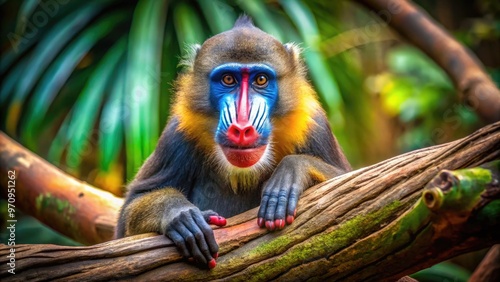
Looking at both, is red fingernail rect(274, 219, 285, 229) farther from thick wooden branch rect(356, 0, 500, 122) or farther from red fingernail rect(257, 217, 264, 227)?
thick wooden branch rect(356, 0, 500, 122)

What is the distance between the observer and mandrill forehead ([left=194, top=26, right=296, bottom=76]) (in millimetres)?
3938

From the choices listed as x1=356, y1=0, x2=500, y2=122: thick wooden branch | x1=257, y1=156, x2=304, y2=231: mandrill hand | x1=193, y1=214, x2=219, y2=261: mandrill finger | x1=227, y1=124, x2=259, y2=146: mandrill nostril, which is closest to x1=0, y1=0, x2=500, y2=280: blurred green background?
x1=356, y1=0, x2=500, y2=122: thick wooden branch

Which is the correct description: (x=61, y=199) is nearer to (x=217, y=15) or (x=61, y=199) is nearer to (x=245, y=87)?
(x=245, y=87)

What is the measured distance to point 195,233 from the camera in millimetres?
3293

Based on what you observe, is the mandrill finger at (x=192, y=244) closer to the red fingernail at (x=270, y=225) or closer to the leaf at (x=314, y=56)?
the red fingernail at (x=270, y=225)

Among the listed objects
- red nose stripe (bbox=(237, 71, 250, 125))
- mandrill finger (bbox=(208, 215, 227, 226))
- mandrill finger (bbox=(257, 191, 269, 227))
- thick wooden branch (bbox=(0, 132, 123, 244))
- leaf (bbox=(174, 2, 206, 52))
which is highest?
leaf (bbox=(174, 2, 206, 52))

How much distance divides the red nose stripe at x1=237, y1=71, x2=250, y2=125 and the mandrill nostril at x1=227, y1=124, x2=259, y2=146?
39 millimetres

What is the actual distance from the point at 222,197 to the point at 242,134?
0.90 meters

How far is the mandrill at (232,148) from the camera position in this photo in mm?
3451

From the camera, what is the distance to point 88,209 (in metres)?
5.25

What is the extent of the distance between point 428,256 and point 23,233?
5.99 meters

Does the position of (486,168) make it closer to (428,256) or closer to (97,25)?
(428,256)

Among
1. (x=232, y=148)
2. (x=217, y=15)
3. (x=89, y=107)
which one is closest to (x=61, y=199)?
(x=89, y=107)

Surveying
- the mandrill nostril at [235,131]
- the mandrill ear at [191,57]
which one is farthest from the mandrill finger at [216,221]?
the mandrill ear at [191,57]
